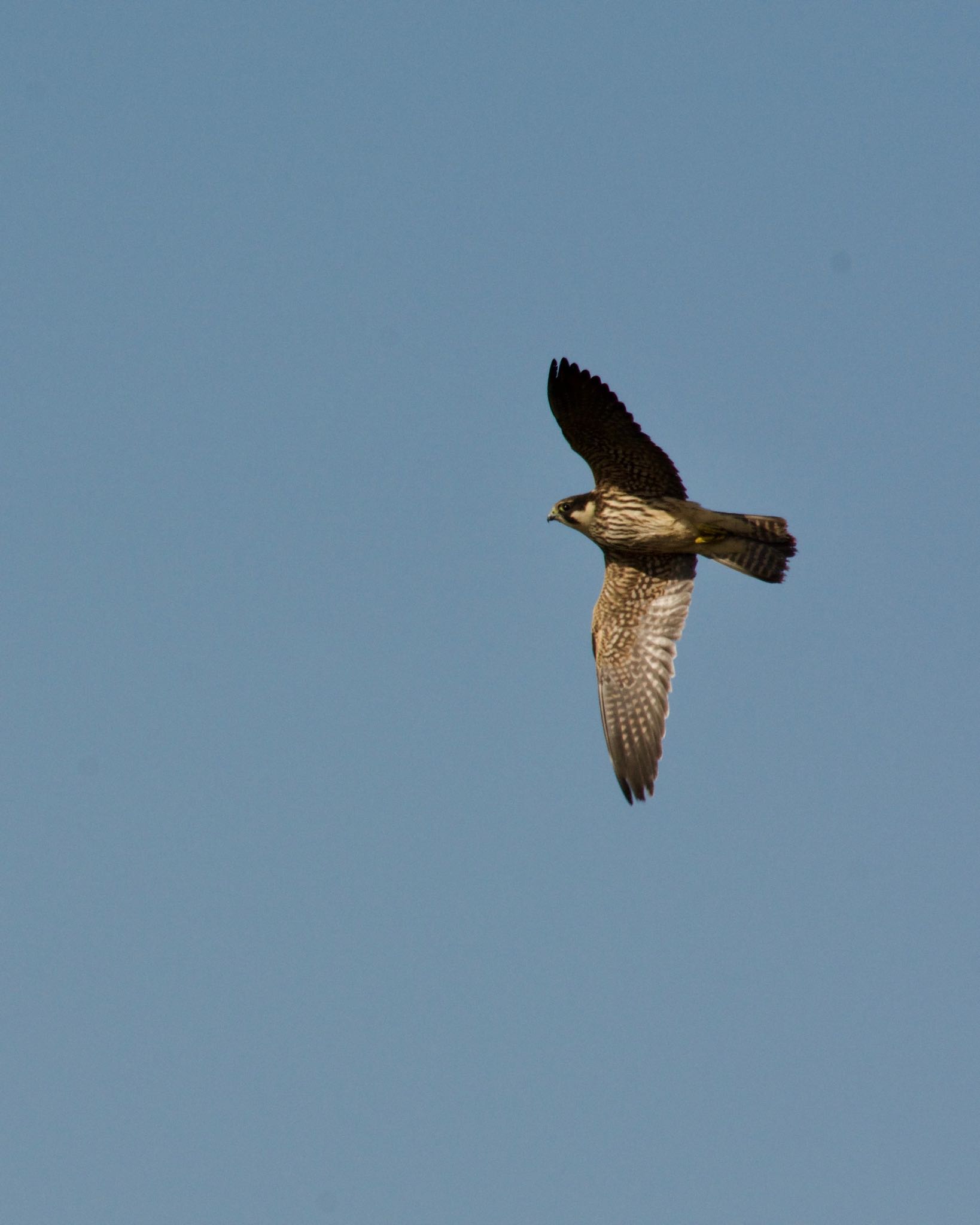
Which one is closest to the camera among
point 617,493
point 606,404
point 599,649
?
point 606,404

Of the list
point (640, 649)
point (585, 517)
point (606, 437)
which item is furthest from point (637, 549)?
point (606, 437)

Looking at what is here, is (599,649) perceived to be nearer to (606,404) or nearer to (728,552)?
(728,552)

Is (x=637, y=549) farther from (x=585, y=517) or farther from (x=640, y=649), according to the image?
(x=640, y=649)

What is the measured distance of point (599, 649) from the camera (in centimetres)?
1620

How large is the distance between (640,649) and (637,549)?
104cm

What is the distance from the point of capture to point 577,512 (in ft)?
50.5

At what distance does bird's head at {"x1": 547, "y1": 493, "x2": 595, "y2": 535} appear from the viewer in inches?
600

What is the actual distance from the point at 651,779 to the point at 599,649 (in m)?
1.39

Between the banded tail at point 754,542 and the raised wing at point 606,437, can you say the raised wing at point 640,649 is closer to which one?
the banded tail at point 754,542

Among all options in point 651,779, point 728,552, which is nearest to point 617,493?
point 728,552

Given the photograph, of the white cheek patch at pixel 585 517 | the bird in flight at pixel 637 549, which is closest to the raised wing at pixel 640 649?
the bird in flight at pixel 637 549

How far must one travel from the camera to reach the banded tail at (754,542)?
582 inches

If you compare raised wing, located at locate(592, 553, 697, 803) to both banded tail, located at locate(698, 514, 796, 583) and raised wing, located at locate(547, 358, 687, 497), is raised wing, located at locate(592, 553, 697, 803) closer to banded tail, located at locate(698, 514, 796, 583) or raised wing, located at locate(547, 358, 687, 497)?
banded tail, located at locate(698, 514, 796, 583)

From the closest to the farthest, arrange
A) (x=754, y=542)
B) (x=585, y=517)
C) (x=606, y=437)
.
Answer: (x=606, y=437), (x=754, y=542), (x=585, y=517)
